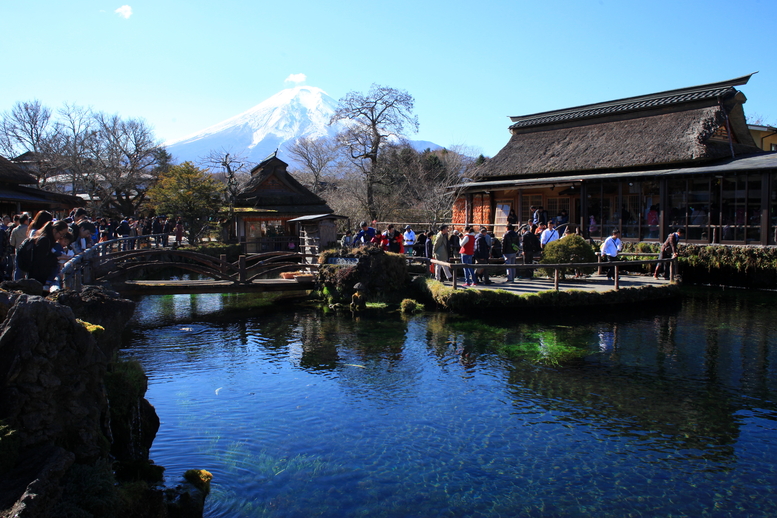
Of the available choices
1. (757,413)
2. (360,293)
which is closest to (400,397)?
(757,413)

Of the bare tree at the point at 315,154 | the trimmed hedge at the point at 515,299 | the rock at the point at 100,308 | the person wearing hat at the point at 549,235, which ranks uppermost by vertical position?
the bare tree at the point at 315,154

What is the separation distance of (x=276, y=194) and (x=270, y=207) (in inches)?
47.3

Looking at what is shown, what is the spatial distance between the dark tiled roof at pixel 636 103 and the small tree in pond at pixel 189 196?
56.5ft

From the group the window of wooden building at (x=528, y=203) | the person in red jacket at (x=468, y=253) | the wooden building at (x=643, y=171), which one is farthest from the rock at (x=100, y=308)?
the window of wooden building at (x=528, y=203)

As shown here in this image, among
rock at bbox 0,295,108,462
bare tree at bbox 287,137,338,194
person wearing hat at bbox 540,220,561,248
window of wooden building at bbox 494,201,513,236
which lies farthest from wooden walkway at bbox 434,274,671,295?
bare tree at bbox 287,137,338,194

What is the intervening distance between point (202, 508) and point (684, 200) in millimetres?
21551

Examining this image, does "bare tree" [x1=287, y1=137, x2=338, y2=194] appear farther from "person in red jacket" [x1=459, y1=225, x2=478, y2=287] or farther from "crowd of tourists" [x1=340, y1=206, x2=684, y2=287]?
"person in red jacket" [x1=459, y1=225, x2=478, y2=287]

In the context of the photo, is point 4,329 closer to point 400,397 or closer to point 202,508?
point 202,508

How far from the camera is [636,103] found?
26.8 metres

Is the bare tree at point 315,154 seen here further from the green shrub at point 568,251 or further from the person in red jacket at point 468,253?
the person in red jacket at point 468,253

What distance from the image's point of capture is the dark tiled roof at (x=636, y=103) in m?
23.8

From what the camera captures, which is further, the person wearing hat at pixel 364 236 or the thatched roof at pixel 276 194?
the thatched roof at pixel 276 194

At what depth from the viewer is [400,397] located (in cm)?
920

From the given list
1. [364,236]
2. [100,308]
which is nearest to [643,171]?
[364,236]
